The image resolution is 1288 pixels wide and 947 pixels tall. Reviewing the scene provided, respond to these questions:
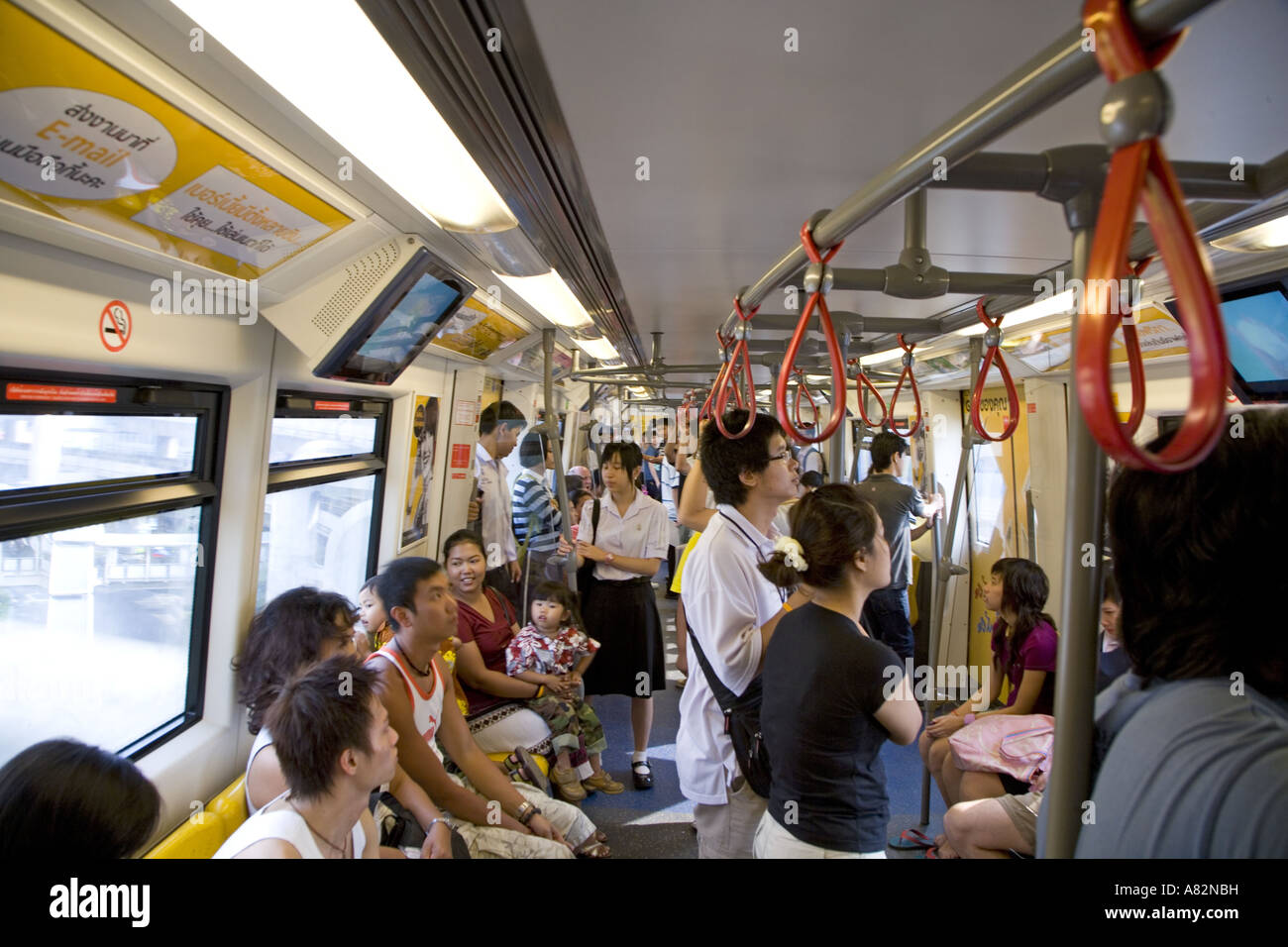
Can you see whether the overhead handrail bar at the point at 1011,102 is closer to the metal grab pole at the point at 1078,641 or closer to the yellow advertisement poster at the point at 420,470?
the metal grab pole at the point at 1078,641

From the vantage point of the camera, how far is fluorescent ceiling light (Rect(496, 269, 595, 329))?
339 centimetres

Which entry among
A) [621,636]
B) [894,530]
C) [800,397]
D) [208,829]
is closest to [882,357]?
[894,530]

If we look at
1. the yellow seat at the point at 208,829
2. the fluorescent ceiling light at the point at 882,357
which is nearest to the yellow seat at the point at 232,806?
the yellow seat at the point at 208,829

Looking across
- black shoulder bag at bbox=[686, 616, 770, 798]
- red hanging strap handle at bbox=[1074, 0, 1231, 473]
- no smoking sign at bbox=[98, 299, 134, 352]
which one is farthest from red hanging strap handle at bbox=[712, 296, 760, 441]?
no smoking sign at bbox=[98, 299, 134, 352]

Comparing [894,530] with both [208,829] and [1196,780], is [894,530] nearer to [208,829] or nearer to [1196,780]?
[208,829]

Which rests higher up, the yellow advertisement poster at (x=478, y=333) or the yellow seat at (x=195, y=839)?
the yellow advertisement poster at (x=478, y=333)

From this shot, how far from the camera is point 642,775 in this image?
441 centimetres

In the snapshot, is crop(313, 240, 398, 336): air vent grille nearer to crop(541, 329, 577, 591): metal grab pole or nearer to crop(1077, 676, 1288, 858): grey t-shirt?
crop(541, 329, 577, 591): metal grab pole

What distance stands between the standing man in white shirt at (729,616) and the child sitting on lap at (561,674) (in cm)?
144

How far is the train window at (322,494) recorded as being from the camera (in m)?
3.26
